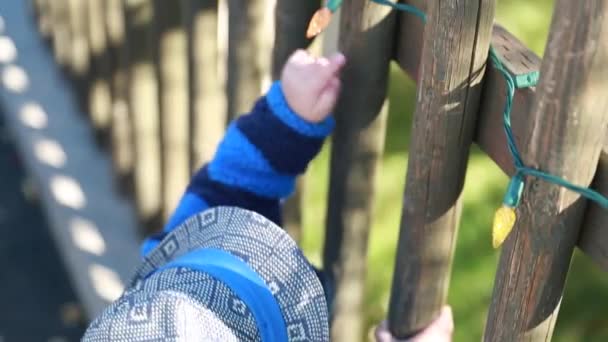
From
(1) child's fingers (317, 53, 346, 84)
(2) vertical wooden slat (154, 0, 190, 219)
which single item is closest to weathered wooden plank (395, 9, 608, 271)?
(1) child's fingers (317, 53, 346, 84)

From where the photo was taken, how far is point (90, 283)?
8.44 feet

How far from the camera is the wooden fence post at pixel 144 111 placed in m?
2.35

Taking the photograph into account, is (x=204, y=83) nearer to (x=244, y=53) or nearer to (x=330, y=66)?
(x=244, y=53)

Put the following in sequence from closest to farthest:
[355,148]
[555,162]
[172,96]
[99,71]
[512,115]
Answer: [555,162], [512,115], [355,148], [172,96], [99,71]

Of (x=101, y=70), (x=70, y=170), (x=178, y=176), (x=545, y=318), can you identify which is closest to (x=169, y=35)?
(x=178, y=176)

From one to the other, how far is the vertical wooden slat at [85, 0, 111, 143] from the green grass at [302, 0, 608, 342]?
2.15 ft

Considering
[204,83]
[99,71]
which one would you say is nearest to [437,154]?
[204,83]

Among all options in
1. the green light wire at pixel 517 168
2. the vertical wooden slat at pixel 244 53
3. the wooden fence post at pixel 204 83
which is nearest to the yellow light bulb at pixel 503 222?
the green light wire at pixel 517 168

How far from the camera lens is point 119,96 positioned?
2615 millimetres

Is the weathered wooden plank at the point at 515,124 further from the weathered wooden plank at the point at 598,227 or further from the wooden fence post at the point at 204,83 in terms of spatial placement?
A: the wooden fence post at the point at 204,83

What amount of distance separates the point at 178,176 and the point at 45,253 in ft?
2.33

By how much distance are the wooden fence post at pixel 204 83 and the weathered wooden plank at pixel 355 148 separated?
468 mm

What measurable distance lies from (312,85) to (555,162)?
48 centimetres

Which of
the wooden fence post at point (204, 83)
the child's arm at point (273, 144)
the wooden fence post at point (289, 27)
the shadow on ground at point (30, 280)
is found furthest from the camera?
the shadow on ground at point (30, 280)
